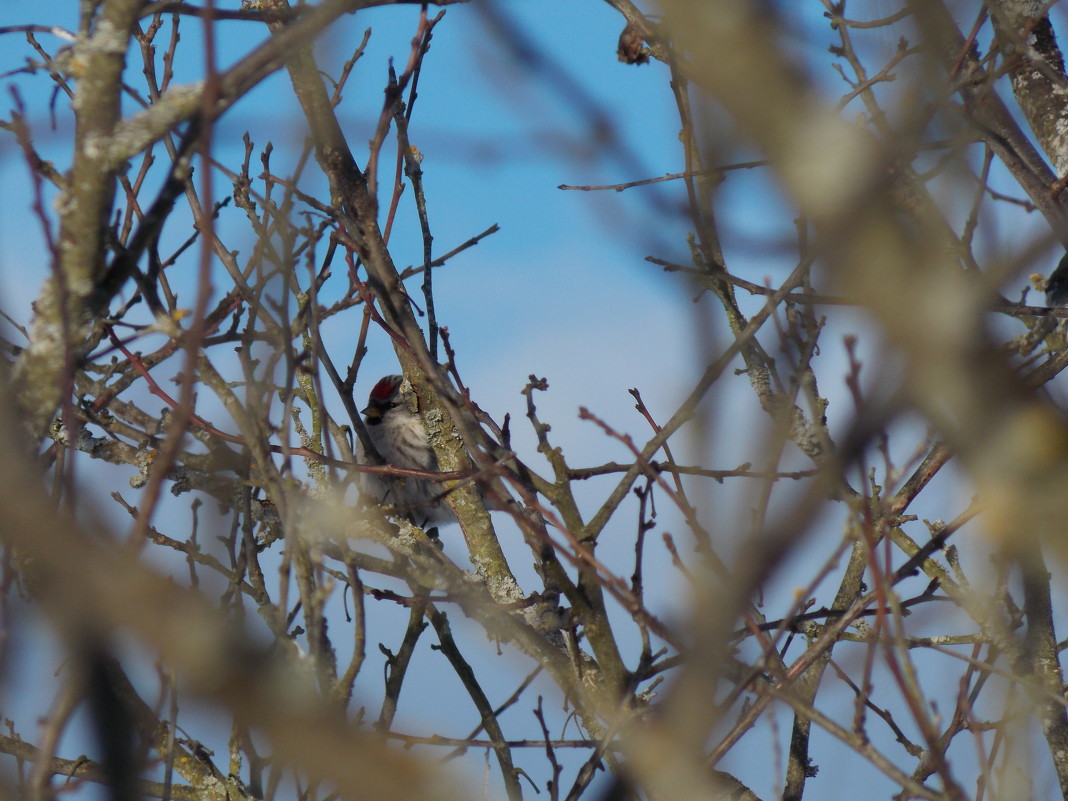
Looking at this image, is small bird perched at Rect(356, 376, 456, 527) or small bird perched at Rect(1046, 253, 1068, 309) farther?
small bird perched at Rect(356, 376, 456, 527)

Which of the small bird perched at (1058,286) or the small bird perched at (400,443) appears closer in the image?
the small bird perched at (1058,286)

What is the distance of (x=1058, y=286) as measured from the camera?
9.02ft

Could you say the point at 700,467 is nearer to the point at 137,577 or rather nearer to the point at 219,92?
the point at 137,577

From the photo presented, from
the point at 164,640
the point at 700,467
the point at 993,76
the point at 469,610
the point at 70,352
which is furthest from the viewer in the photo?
the point at 993,76

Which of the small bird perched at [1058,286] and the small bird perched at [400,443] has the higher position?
the small bird perched at [400,443]

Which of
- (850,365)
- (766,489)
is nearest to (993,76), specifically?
(850,365)

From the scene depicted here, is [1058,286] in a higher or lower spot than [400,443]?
lower

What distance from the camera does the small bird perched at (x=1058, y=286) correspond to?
2.68 meters

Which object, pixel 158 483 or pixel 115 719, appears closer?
pixel 115 719

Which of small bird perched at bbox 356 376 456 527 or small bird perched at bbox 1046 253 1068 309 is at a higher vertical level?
small bird perched at bbox 356 376 456 527

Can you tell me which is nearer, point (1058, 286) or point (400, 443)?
point (1058, 286)

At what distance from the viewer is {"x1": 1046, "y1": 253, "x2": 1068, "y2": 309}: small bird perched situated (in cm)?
A: 268

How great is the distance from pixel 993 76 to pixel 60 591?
2575 mm

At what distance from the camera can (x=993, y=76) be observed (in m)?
2.59
